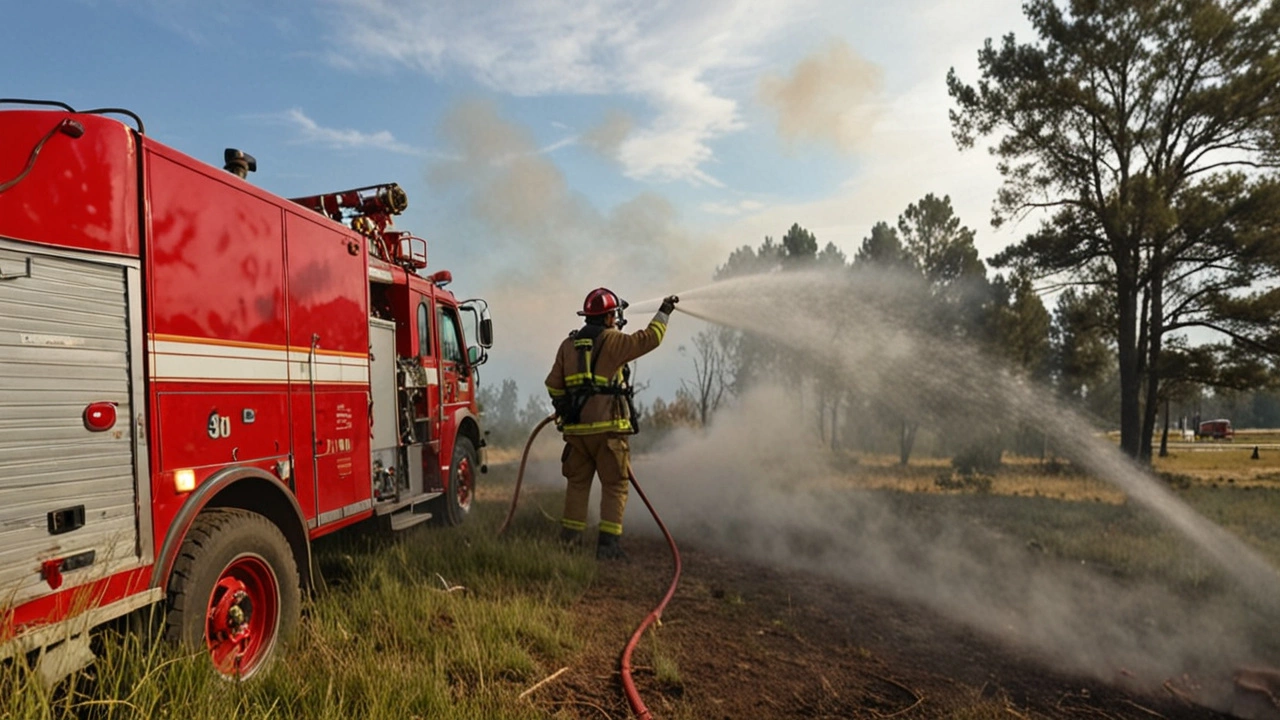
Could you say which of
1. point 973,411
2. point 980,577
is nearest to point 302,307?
point 980,577

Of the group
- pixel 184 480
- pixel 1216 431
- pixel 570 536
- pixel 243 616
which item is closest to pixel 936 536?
pixel 570 536

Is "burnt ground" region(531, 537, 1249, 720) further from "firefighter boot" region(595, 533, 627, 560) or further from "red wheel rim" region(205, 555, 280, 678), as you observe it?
"red wheel rim" region(205, 555, 280, 678)

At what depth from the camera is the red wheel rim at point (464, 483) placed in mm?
7926

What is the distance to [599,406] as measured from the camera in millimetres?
6426

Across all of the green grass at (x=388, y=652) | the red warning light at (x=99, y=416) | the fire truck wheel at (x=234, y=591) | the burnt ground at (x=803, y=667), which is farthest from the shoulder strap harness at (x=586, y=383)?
the red warning light at (x=99, y=416)

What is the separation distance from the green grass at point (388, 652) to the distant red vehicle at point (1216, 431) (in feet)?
235

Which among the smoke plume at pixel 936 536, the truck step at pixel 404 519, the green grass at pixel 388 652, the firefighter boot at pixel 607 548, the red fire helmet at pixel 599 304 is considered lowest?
the smoke plume at pixel 936 536

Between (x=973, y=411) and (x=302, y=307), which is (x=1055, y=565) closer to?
(x=302, y=307)

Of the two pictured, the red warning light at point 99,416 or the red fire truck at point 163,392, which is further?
the red warning light at point 99,416

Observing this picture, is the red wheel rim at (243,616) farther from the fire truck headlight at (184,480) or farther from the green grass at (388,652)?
the fire truck headlight at (184,480)

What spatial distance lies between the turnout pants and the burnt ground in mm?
727

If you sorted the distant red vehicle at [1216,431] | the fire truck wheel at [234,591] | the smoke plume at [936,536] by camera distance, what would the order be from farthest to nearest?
the distant red vehicle at [1216,431] → the smoke plume at [936,536] → the fire truck wheel at [234,591]

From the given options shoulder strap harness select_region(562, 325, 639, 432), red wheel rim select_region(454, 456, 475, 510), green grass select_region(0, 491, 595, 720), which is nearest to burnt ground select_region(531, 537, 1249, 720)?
green grass select_region(0, 491, 595, 720)

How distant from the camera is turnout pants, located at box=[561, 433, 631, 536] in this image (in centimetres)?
643
